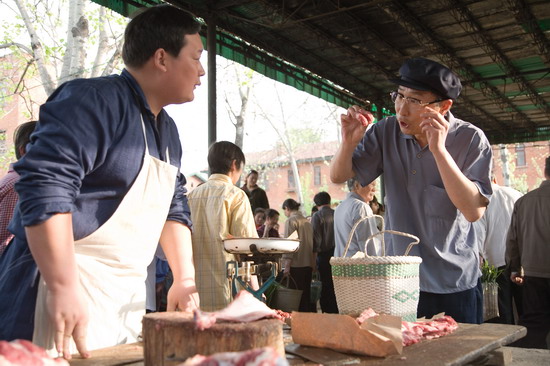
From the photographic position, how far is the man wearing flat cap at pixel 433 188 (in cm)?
269

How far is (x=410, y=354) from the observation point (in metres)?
1.71

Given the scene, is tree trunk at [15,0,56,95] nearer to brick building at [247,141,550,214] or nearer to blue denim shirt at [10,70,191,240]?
blue denim shirt at [10,70,191,240]

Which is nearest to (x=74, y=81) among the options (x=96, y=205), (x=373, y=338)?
(x=96, y=205)

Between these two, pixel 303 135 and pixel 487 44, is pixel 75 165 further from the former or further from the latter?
pixel 303 135

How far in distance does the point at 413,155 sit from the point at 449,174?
1.44ft

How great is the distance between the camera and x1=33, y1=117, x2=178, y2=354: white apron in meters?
1.83

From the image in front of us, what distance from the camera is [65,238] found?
158 centimetres

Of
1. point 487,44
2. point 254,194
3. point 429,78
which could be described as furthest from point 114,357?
point 487,44

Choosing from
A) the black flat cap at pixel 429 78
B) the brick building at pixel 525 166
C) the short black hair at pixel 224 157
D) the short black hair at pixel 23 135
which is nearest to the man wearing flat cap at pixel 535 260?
the short black hair at pixel 224 157

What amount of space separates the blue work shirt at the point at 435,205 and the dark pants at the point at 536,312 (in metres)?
3.53

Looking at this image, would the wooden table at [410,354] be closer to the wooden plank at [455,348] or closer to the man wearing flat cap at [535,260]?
the wooden plank at [455,348]

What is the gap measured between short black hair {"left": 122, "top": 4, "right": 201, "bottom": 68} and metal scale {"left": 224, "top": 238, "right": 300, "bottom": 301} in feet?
5.15

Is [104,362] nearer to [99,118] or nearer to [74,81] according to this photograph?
[99,118]

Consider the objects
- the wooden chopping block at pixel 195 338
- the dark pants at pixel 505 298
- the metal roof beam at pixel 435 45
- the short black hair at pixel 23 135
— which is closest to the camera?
the wooden chopping block at pixel 195 338
